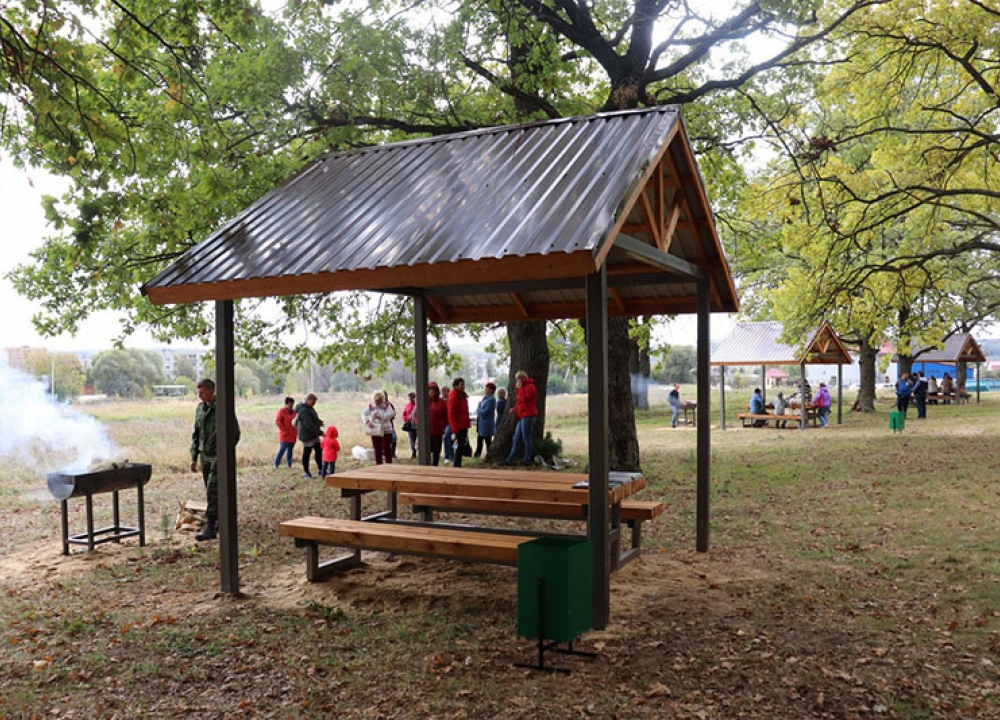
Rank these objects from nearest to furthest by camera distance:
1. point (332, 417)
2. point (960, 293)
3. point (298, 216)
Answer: point (298, 216)
point (332, 417)
point (960, 293)

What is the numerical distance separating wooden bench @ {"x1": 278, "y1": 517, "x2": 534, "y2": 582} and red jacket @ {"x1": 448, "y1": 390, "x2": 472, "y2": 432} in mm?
7550

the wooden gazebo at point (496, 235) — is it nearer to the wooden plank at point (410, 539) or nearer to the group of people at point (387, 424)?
the wooden plank at point (410, 539)

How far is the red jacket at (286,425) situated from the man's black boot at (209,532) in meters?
6.12

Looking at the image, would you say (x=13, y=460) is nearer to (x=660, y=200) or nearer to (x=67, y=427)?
(x=67, y=427)

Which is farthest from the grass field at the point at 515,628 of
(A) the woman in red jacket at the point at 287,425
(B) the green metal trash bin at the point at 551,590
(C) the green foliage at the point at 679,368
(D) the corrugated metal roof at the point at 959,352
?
(C) the green foliage at the point at 679,368

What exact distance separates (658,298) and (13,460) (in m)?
14.9

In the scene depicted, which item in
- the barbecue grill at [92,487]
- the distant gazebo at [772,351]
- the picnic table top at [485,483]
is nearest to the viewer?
the picnic table top at [485,483]

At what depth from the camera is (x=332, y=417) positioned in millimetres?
29062

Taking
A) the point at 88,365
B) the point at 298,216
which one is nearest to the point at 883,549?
the point at 298,216

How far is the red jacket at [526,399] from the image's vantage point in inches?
570

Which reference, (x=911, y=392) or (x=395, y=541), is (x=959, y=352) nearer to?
(x=911, y=392)

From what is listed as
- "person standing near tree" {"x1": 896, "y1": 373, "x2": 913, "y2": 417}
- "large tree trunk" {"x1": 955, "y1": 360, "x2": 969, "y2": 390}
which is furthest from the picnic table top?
"large tree trunk" {"x1": 955, "y1": 360, "x2": 969, "y2": 390}

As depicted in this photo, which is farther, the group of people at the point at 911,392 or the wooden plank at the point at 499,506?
the group of people at the point at 911,392

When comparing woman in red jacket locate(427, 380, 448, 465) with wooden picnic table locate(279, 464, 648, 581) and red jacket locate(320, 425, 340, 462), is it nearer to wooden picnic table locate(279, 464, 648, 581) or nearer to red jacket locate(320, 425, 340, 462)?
red jacket locate(320, 425, 340, 462)
